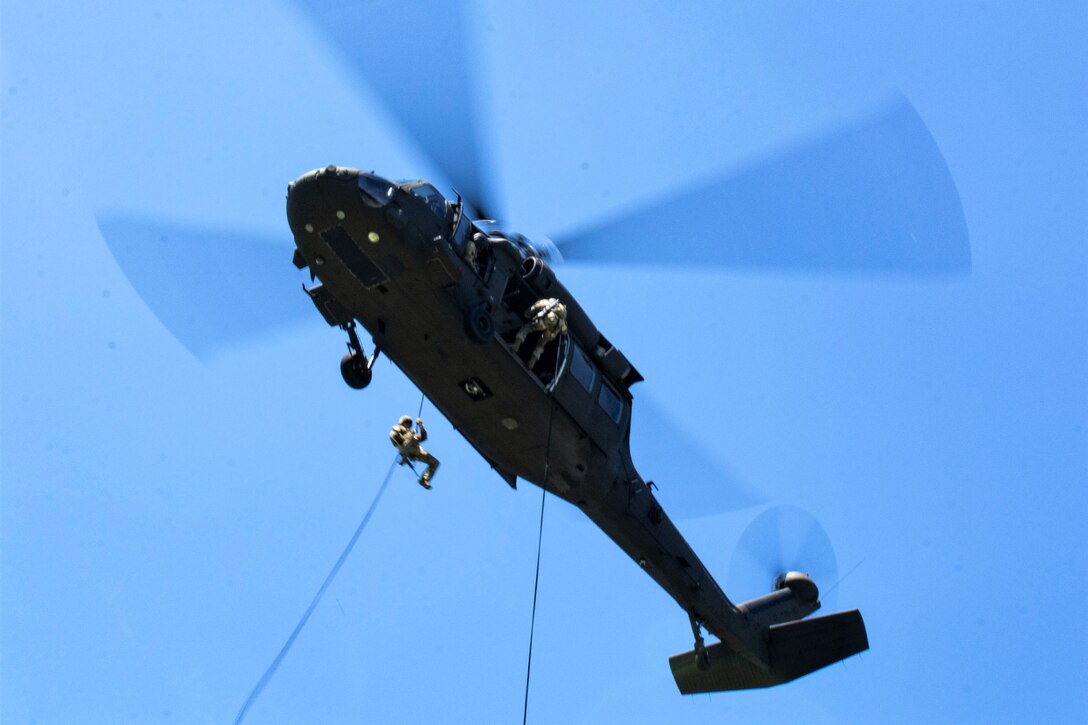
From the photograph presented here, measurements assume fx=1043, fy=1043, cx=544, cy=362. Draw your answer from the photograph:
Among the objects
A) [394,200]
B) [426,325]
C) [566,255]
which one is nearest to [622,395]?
[566,255]

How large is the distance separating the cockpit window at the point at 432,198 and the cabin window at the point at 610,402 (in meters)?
3.98

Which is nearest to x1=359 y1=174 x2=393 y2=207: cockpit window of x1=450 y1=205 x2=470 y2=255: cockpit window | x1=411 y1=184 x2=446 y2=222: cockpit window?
x1=411 y1=184 x2=446 y2=222: cockpit window

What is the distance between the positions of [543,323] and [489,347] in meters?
0.87

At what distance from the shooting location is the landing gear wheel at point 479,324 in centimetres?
1361

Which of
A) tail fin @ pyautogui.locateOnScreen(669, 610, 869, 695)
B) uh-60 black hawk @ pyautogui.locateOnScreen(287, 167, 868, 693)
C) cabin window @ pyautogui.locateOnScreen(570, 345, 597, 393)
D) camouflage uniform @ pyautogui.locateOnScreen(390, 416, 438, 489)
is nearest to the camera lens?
uh-60 black hawk @ pyautogui.locateOnScreen(287, 167, 868, 693)

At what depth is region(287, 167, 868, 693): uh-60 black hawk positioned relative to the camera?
13055 millimetres

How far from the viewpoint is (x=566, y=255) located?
15.0 metres

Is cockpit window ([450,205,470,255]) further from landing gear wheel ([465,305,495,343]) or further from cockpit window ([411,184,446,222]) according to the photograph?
landing gear wheel ([465,305,495,343])

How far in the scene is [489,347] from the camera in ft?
46.1

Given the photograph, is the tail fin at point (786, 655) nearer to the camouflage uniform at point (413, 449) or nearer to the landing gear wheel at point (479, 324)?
the camouflage uniform at point (413, 449)

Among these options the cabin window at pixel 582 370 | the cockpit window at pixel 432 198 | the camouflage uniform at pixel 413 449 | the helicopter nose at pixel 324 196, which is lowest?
the camouflage uniform at pixel 413 449

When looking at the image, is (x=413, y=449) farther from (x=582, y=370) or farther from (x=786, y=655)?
(x=786, y=655)

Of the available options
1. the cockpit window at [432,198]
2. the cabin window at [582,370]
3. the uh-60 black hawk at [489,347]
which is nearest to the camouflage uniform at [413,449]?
the uh-60 black hawk at [489,347]

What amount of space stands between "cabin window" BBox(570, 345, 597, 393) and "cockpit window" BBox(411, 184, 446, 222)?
2977 mm
